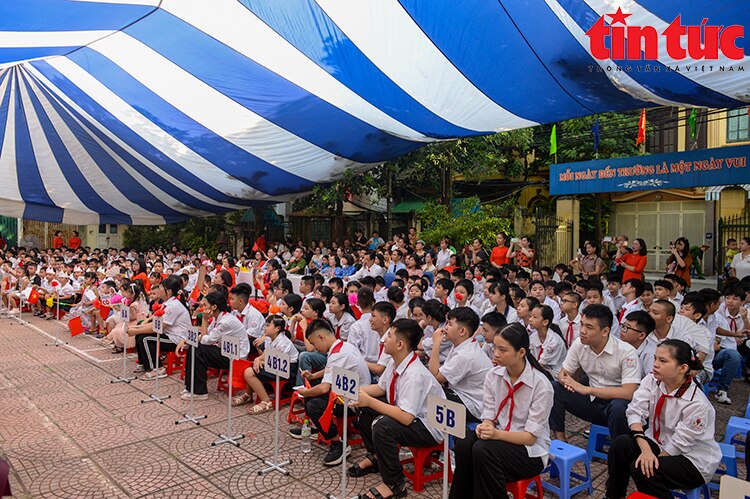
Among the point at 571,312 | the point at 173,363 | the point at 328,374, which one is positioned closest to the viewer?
the point at 328,374

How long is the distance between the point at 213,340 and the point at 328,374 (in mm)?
1872

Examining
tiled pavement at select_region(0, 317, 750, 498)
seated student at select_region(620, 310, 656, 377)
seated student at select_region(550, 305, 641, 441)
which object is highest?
seated student at select_region(620, 310, 656, 377)

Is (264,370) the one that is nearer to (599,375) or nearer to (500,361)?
Answer: (500,361)

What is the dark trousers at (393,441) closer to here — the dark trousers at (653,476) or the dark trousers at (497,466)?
the dark trousers at (497,466)

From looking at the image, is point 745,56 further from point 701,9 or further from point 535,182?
point 535,182

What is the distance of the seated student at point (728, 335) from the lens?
Result: 17.2 ft

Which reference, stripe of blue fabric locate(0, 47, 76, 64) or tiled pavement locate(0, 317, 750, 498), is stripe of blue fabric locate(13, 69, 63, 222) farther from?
tiled pavement locate(0, 317, 750, 498)

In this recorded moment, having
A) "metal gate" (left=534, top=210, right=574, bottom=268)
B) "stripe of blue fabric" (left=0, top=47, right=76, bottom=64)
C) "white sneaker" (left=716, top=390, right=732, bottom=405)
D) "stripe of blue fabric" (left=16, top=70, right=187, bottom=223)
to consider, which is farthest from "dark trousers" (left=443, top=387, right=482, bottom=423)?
"metal gate" (left=534, top=210, right=574, bottom=268)

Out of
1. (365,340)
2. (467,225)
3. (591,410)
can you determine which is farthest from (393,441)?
(467,225)

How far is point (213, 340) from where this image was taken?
5391 mm

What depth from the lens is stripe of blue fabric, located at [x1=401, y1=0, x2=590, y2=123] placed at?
4771 mm

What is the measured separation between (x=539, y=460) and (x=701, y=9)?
3.41 metres

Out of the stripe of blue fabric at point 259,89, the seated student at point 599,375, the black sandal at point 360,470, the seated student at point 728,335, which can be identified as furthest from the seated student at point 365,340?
the seated student at point 728,335

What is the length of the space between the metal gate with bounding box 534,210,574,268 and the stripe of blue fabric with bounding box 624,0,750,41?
8.53 metres
